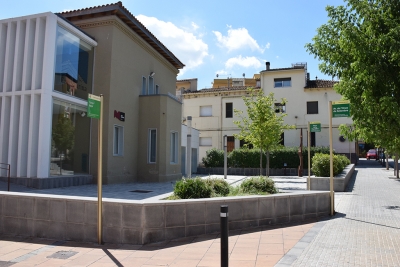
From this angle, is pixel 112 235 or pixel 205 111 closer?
pixel 112 235

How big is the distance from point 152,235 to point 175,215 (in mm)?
559

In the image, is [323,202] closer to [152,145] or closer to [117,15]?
[152,145]

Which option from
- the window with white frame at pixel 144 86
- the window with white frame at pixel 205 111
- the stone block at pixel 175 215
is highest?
the window with white frame at pixel 205 111

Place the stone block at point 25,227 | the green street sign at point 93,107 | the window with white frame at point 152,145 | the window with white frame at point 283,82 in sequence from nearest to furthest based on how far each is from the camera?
the green street sign at point 93,107 → the stone block at point 25,227 → the window with white frame at point 152,145 → the window with white frame at point 283,82

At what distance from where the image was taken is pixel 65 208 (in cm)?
675

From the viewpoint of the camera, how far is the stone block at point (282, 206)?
7906mm

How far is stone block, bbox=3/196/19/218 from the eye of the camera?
279 inches

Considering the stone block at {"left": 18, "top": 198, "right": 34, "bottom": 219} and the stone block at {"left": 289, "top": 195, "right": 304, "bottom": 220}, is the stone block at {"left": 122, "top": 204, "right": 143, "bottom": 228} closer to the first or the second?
the stone block at {"left": 18, "top": 198, "right": 34, "bottom": 219}

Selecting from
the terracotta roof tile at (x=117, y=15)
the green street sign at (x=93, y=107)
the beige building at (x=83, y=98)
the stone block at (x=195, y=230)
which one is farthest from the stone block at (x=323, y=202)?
the terracotta roof tile at (x=117, y=15)

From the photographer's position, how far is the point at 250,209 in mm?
7527

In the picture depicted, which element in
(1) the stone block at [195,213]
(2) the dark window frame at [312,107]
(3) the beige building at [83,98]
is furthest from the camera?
(2) the dark window frame at [312,107]

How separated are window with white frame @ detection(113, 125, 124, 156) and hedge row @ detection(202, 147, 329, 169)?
14062 mm

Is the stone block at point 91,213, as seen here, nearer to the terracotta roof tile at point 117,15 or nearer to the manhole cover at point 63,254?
the manhole cover at point 63,254

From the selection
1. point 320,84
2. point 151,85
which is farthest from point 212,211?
point 320,84
